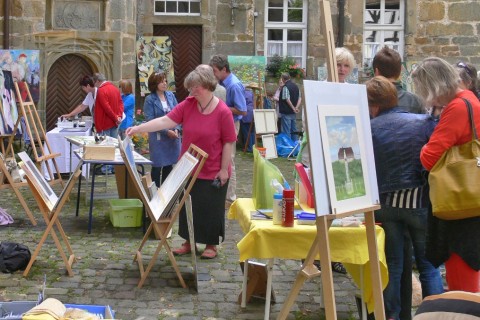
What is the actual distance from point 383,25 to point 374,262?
15.8m

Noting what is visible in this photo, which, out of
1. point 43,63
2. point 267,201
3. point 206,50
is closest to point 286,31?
point 206,50

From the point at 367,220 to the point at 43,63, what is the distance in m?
12.1

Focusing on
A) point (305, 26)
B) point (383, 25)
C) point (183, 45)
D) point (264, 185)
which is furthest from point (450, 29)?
point (264, 185)

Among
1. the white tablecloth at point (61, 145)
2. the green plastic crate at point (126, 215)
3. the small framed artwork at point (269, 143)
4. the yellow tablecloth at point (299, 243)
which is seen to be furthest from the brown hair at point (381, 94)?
the small framed artwork at point (269, 143)

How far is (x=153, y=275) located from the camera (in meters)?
6.67

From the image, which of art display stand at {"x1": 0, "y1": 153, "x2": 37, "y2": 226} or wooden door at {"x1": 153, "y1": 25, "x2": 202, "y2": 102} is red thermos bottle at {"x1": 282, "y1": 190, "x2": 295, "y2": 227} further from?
wooden door at {"x1": 153, "y1": 25, "x2": 202, "y2": 102}

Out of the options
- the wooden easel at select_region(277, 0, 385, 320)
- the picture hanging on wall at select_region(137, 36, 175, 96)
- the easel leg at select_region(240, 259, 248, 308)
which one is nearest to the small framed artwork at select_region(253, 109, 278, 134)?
the picture hanging on wall at select_region(137, 36, 175, 96)

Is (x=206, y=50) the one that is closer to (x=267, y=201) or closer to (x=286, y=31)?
(x=286, y=31)

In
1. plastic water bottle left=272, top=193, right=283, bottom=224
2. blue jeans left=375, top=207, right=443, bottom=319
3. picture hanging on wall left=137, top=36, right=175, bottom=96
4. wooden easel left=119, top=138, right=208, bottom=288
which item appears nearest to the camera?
blue jeans left=375, top=207, right=443, bottom=319

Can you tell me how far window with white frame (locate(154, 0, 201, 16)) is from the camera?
739 inches

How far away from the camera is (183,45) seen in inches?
746

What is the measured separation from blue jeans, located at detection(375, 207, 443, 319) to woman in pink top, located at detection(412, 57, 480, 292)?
26cm

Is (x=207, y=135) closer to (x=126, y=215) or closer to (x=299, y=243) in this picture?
(x=299, y=243)

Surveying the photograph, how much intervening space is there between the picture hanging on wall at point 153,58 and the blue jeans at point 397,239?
13.3m
